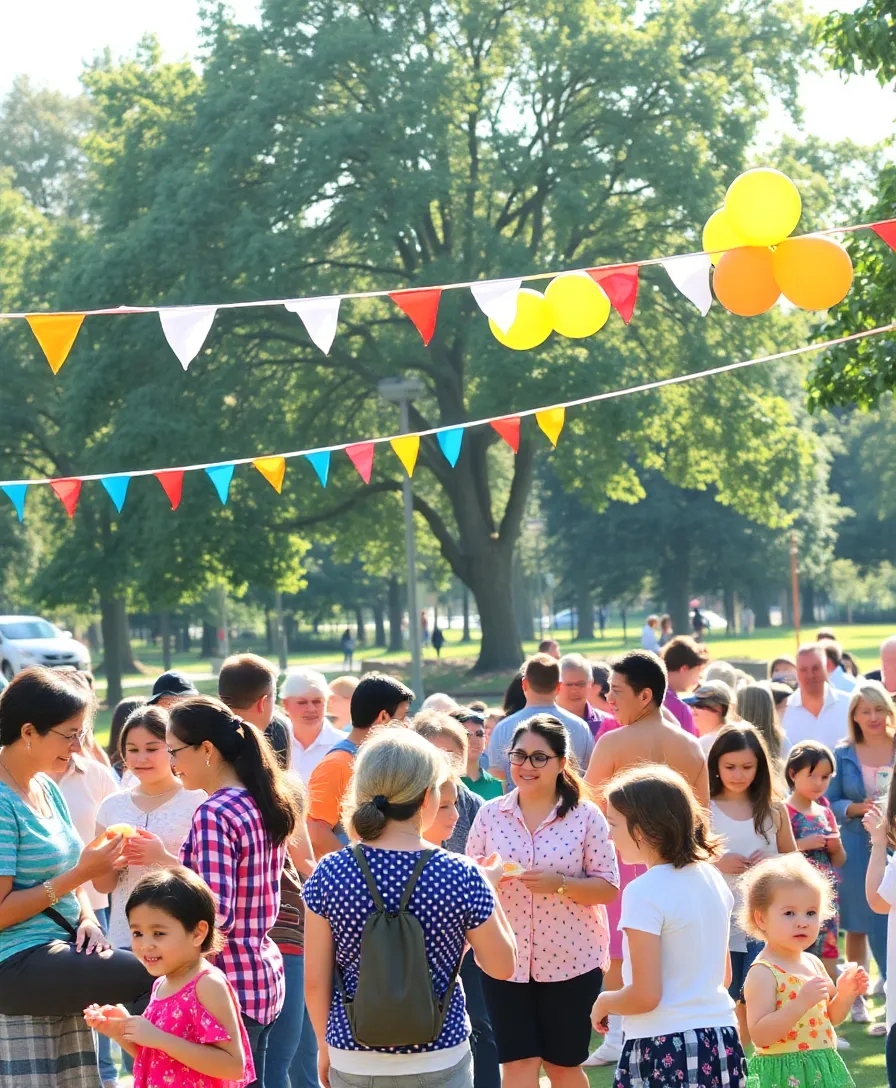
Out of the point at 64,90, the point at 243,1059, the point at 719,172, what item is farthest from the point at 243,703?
the point at 64,90

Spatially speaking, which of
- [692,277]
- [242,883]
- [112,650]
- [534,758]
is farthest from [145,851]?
[112,650]

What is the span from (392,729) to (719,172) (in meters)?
26.9

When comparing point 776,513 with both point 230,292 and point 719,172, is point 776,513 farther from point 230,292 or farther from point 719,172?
point 230,292

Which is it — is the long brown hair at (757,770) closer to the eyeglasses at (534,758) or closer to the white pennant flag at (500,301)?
the eyeglasses at (534,758)

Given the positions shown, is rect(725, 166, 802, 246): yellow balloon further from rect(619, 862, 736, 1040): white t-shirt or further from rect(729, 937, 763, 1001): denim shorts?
rect(619, 862, 736, 1040): white t-shirt

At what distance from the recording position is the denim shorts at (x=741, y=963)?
6047 millimetres

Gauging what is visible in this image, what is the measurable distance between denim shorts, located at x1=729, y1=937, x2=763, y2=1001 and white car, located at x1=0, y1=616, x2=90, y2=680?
24.9 metres

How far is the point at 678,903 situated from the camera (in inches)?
154

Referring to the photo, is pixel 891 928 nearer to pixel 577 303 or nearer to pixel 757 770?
pixel 757 770

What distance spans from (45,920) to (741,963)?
10.4 feet

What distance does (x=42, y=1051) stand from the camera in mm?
4191

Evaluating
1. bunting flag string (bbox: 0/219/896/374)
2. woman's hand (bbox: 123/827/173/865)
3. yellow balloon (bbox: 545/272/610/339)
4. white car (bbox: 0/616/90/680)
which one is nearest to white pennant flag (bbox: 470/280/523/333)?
bunting flag string (bbox: 0/219/896/374)

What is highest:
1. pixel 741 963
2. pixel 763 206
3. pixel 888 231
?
pixel 763 206

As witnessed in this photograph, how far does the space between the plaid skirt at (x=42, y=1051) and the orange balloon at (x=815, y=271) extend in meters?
4.07
